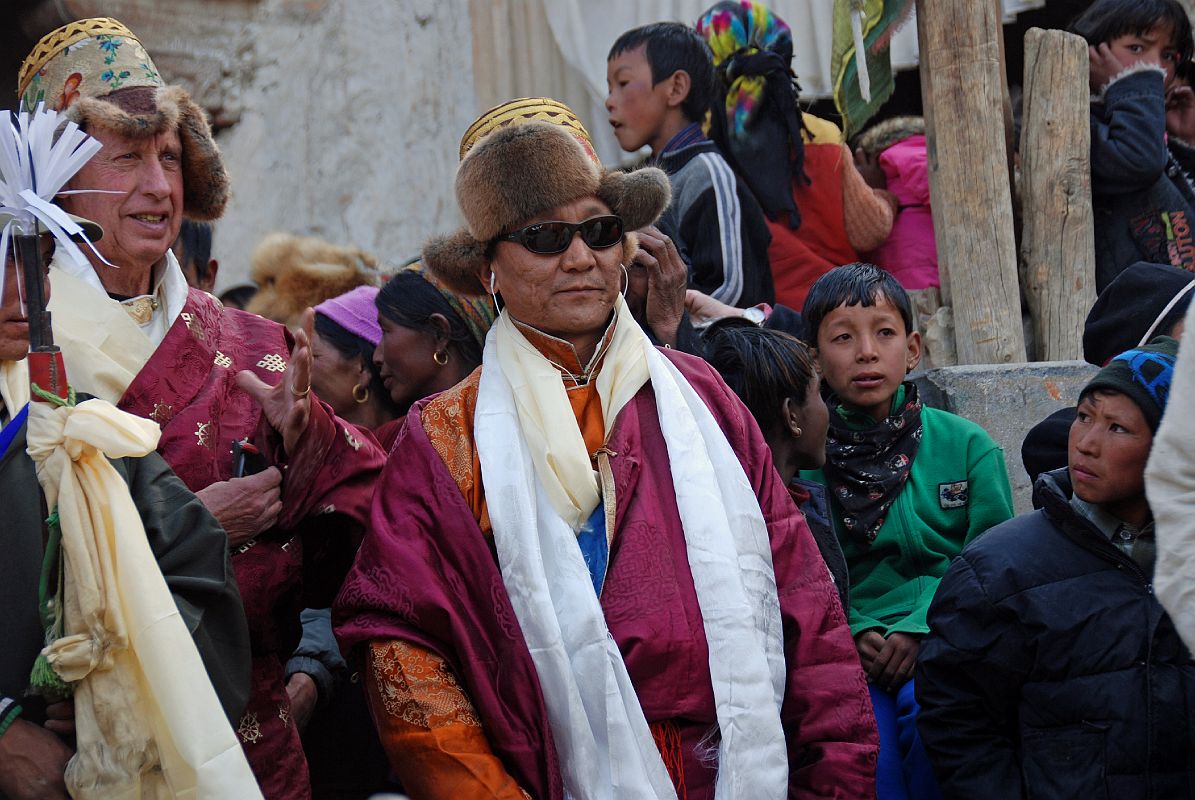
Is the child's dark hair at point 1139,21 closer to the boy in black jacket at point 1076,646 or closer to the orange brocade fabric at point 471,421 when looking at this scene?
the boy in black jacket at point 1076,646

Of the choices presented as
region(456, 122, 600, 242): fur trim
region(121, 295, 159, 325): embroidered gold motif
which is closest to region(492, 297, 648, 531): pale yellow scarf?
region(456, 122, 600, 242): fur trim

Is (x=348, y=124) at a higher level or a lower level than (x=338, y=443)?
higher

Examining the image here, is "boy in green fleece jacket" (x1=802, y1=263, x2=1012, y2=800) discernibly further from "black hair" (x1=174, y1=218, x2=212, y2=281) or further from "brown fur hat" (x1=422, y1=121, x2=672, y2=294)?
"black hair" (x1=174, y1=218, x2=212, y2=281)

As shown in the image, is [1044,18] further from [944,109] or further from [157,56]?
[157,56]

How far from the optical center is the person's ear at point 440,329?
14.1ft

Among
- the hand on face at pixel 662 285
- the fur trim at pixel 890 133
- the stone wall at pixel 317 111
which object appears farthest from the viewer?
the stone wall at pixel 317 111

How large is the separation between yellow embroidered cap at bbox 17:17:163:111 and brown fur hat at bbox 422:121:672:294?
828 mm

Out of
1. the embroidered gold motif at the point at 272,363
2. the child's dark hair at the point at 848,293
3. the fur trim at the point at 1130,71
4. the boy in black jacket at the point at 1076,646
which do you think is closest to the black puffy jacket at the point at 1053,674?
the boy in black jacket at the point at 1076,646

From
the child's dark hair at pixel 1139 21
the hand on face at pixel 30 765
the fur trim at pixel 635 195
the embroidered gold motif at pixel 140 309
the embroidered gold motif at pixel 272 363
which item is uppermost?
the child's dark hair at pixel 1139 21

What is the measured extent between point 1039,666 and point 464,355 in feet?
6.60

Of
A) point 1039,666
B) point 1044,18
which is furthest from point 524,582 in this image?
point 1044,18

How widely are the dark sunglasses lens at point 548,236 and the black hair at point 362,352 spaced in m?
1.45

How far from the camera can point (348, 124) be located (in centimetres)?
681

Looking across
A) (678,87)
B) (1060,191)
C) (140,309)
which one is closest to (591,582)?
(140,309)
